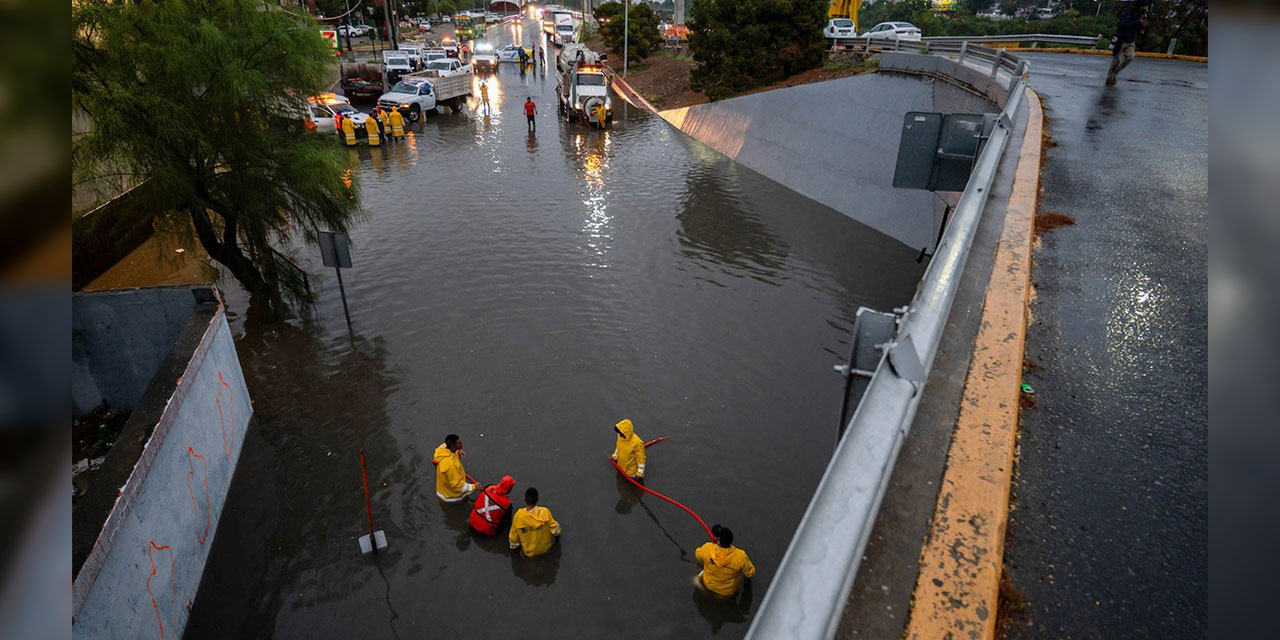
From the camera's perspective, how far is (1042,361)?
14.4 feet

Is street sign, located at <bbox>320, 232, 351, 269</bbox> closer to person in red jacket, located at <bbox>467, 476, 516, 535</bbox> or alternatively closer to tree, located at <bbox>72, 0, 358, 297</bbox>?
tree, located at <bbox>72, 0, 358, 297</bbox>

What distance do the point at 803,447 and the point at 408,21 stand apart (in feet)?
273

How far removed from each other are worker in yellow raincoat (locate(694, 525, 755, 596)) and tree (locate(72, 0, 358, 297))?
343 inches

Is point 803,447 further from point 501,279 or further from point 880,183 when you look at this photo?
point 880,183

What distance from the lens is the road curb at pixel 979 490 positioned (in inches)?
96.8

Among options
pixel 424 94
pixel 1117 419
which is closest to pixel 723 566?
pixel 1117 419

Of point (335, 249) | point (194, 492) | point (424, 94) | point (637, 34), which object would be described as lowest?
point (194, 492)

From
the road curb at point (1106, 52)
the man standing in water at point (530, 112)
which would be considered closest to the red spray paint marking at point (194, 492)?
the man standing in water at point (530, 112)

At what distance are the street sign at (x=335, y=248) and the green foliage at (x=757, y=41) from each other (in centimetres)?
2111

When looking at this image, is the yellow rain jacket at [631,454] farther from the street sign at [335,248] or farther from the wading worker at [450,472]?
the street sign at [335,248]

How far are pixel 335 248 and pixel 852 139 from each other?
14.9m

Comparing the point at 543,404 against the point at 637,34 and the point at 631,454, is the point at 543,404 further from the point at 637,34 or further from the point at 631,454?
the point at 637,34

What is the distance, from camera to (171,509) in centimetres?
626

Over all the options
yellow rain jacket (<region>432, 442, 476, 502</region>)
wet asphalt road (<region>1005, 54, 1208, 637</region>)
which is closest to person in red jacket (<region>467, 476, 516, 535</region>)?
yellow rain jacket (<region>432, 442, 476, 502</region>)
